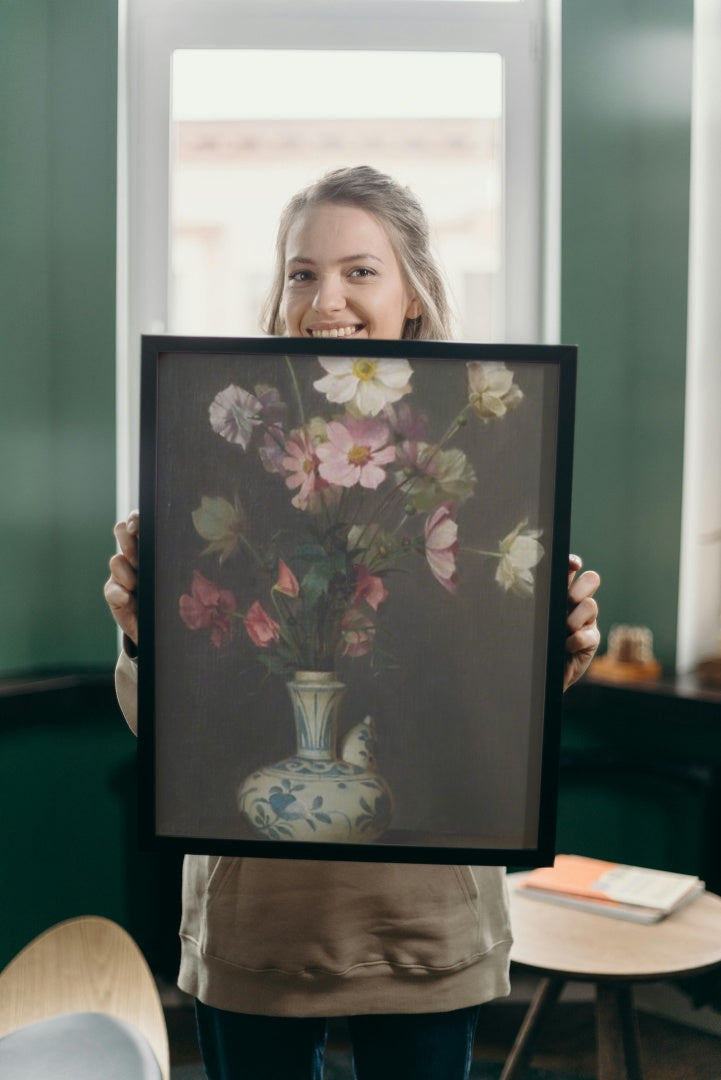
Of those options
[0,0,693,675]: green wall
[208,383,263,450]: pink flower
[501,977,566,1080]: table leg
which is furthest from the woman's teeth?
[0,0,693,675]: green wall

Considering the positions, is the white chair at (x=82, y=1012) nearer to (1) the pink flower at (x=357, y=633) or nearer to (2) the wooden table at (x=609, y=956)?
(1) the pink flower at (x=357, y=633)

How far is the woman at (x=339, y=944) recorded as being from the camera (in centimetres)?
107

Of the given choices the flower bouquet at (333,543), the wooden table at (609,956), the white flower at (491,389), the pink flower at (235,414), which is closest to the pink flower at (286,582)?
the flower bouquet at (333,543)

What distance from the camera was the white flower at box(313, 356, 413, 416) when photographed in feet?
3.20

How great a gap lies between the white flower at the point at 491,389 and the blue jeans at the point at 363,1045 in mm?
613

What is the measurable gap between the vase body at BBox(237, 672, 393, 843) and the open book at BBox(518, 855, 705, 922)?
1.02 m

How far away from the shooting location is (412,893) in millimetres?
1093

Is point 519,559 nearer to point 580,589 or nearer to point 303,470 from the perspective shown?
point 580,589

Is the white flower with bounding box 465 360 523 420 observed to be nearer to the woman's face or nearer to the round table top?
the woman's face

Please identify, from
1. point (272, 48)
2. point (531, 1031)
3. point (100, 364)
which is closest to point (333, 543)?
point (531, 1031)

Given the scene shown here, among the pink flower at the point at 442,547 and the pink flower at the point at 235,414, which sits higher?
the pink flower at the point at 235,414

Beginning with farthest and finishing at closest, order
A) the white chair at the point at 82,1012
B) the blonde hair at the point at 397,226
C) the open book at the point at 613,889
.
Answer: the open book at the point at 613,889, the blonde hair at the point at 397,226, the white chair at the point at 82,1012

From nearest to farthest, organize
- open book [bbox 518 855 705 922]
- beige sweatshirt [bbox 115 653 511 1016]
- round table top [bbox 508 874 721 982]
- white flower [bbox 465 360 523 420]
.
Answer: white flower [bbox 465 360 523 420]
beige sweatshirt [bbox 115 653 511 1016]
round table top [bbox 508 874 721 982]
open book [bbox 518 855 705 922]

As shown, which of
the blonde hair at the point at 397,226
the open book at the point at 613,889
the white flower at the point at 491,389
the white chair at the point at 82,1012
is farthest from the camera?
the open book at the point at 613,889
